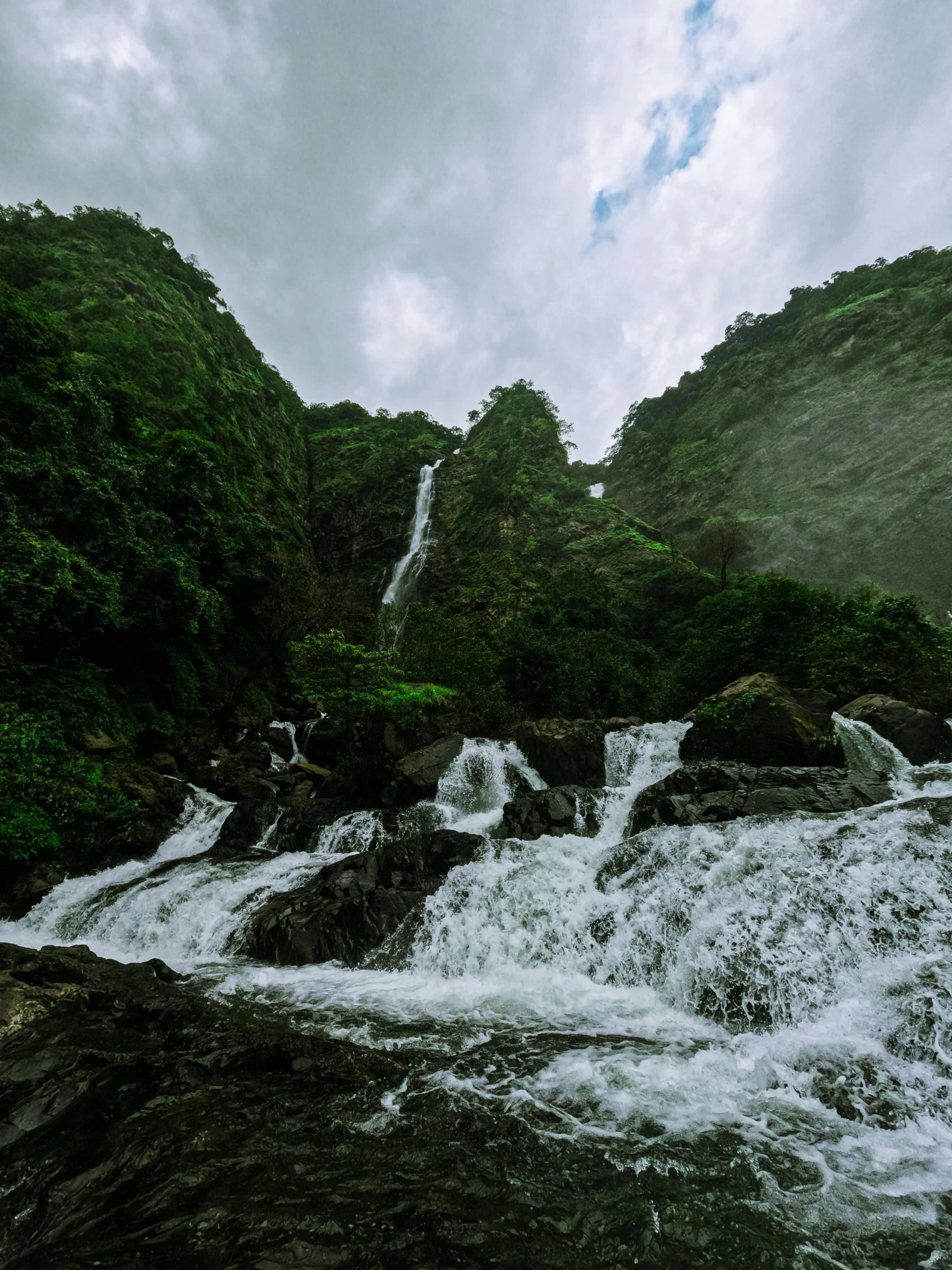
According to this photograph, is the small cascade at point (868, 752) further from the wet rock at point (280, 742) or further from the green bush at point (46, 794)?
the wet rock at point (280, 742)

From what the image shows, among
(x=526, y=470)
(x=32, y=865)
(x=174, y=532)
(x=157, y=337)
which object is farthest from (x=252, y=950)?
(x=526, y=470)

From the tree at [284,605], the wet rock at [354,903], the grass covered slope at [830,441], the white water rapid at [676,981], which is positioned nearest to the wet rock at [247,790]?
the white water rapid at [676,981]

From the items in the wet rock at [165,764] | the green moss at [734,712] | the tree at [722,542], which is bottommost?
the wet rock at [165,764]

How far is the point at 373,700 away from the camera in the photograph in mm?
15258

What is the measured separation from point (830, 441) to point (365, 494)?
119 ft

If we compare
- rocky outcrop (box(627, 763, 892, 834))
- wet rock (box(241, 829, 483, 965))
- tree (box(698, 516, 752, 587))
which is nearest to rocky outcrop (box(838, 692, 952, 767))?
rocky outcrop (box(627, 763, 892, 834))

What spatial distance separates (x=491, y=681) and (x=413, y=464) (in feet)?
107

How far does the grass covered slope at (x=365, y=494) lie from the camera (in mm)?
40094

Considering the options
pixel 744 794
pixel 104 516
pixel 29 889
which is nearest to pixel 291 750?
pixel 29 889

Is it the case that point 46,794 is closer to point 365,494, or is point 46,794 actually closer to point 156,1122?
point 156,1122

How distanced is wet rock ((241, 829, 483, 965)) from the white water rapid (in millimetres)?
290

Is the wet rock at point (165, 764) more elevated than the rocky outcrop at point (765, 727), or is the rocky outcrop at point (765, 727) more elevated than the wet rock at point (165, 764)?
the rocky outcrop at point (765, 727)

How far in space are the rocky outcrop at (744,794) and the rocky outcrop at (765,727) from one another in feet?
3.18

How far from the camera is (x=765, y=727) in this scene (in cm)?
1217
